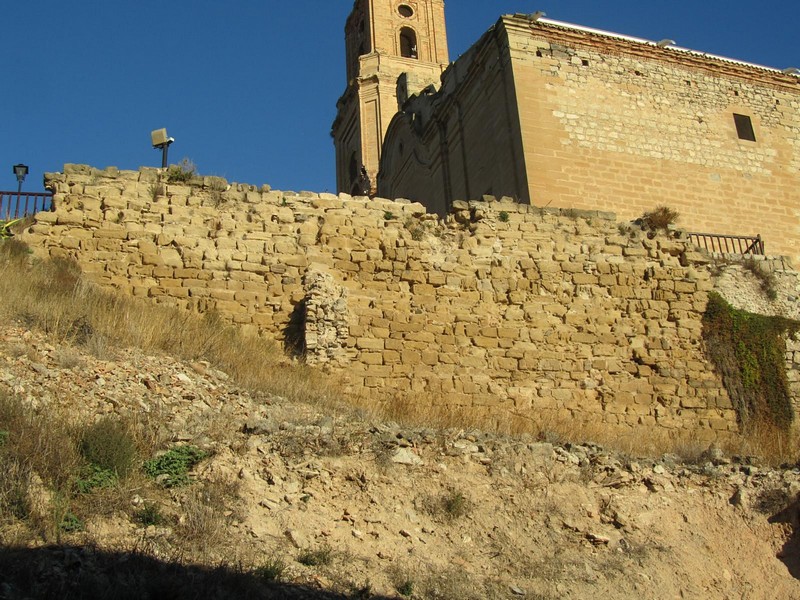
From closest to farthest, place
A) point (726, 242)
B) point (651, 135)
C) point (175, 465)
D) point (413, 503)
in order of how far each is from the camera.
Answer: point (175, 465)
point (413, 503)
point (726, 242)
point (651, 135)

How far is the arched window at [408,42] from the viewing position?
33281 mm

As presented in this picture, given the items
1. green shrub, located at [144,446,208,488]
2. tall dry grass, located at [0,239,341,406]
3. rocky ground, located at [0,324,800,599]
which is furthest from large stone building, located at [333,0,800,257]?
green shrub, located at [144,446,208,488]

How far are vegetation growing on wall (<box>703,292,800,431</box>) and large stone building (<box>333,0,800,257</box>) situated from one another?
4.34 meters

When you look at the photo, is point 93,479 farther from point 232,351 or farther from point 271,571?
point 232,351

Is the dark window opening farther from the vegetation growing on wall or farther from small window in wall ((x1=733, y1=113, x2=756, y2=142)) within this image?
the vegetation growing on wall

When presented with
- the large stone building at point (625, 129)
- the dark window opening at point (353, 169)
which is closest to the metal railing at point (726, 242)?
the large stone building at point (625, 129)

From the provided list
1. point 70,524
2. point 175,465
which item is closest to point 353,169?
point 175,465

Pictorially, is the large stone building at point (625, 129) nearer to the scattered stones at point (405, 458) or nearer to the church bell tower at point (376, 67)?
the scattered stones at point (405, 458)

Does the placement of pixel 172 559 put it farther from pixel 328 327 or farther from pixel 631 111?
pixel 631 111

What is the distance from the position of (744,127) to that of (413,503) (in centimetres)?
1473

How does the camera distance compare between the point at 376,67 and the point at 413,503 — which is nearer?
the point at 413,503

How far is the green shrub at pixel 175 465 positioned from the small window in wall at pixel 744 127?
15.4 metres

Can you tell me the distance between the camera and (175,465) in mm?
6199

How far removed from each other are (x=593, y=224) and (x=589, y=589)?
710 cm
